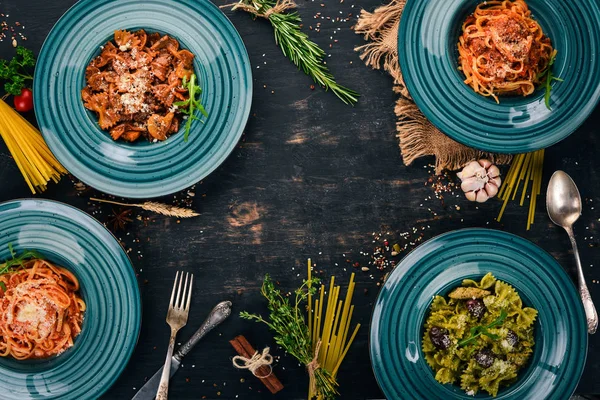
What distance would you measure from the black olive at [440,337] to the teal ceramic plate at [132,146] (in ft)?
5.20

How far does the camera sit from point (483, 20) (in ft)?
11.8

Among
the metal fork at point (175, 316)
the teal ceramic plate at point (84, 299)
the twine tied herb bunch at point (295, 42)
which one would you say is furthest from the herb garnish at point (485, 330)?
the teal ceramic plate at point (84, 299)

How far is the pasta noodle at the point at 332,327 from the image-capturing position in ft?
12.3

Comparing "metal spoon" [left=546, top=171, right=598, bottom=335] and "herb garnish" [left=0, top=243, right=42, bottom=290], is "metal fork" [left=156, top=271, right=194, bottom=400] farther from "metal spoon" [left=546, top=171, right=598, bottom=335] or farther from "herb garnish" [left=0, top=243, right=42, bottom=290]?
"metal spoon" [left=546, top=171, right=598, bottom=335]

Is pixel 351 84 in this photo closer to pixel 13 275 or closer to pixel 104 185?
pixel 104 185

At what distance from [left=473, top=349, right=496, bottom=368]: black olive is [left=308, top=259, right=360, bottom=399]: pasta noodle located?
753 mm

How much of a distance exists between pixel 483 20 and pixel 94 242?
2666mm

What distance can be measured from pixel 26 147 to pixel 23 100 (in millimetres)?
312

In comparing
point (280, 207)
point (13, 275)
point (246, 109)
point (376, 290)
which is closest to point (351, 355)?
point (376, 290)

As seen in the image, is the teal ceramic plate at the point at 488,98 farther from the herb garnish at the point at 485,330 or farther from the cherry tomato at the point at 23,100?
the cherry tomato at the point at 23,100

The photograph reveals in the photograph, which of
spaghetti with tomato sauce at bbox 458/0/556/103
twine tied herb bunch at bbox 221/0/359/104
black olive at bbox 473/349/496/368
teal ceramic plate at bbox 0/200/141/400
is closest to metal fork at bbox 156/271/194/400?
teal ceramic plate at bbox 0/200/141/400

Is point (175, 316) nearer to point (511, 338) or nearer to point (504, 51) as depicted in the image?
point (511, 338)

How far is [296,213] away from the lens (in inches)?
151

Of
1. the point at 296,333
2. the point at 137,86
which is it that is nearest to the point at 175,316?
the point at 296,333
